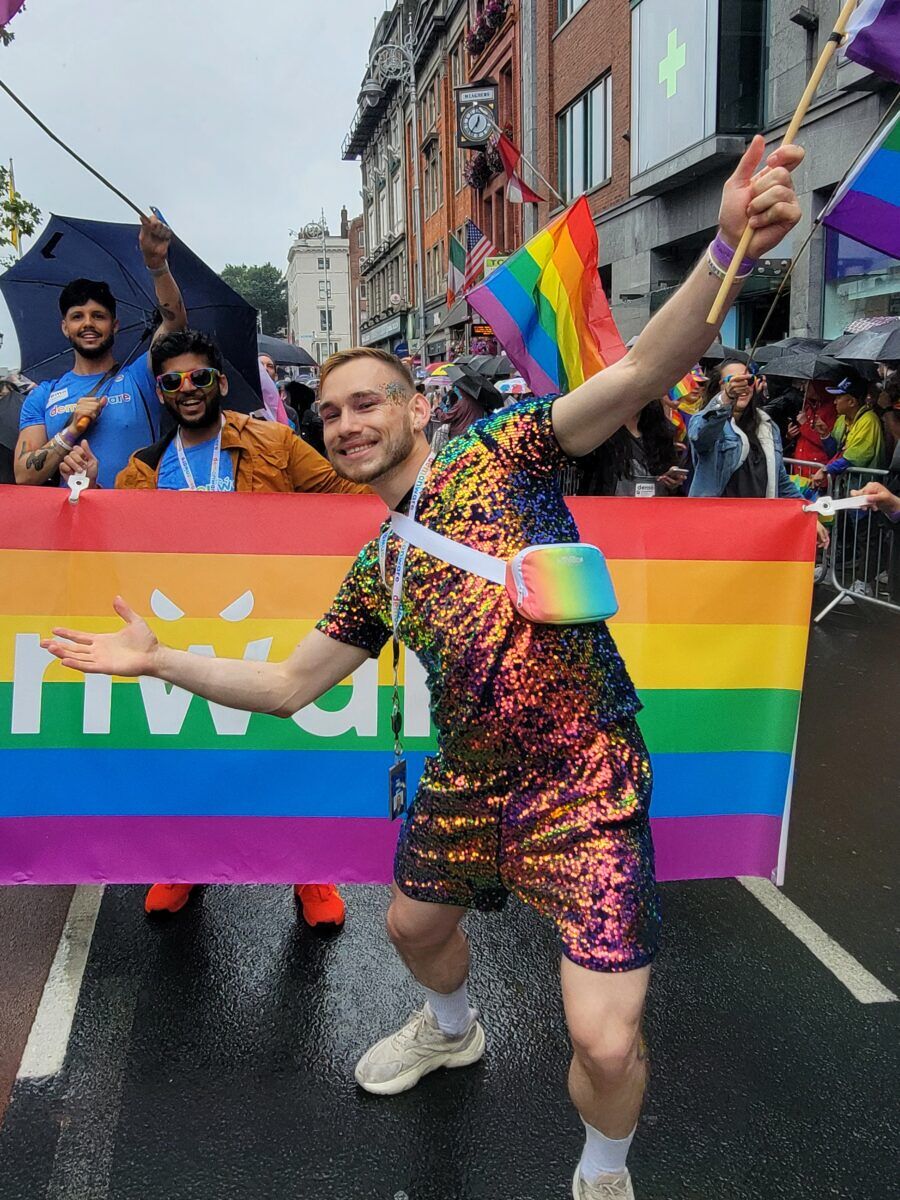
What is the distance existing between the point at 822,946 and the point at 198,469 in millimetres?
2743

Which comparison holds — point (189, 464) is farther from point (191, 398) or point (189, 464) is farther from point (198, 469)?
point (191, 398)

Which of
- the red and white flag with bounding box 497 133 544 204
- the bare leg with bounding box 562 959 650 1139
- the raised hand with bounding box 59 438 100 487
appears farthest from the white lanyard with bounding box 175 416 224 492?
the red and white flag with bounding box 497 133 544 204

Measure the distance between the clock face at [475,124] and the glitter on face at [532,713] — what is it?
28858mm

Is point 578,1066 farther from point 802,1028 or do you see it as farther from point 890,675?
point 890,675

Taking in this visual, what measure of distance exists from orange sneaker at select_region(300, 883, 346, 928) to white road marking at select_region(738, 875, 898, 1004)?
141 centimetres

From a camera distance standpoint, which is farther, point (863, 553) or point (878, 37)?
point (863, 553)

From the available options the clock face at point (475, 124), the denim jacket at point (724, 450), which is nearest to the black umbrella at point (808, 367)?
the denim jacket at point (724, 450)

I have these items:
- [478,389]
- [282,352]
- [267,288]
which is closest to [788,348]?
[478,389]

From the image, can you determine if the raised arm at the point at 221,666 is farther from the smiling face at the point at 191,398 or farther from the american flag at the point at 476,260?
the american flag at the point at 476,260

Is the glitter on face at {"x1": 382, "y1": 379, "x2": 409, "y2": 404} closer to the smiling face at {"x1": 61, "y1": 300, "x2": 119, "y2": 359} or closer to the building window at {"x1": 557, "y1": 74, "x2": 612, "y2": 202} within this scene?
the smiling face at {"x1": 61, "y1": 300, "x2": 119, "y2": 359}

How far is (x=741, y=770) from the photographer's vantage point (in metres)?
3.27

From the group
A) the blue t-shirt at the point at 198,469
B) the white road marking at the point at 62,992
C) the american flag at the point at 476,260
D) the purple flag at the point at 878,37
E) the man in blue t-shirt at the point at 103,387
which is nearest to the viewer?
the white road marking at the point at 62,992

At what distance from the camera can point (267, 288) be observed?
134m

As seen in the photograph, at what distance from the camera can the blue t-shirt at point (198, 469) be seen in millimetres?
3650
